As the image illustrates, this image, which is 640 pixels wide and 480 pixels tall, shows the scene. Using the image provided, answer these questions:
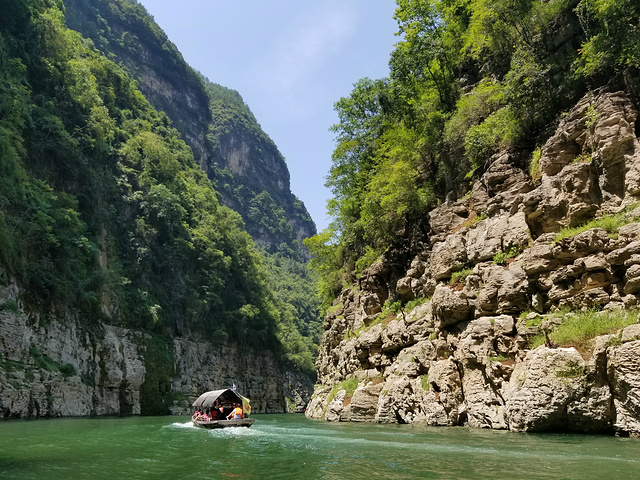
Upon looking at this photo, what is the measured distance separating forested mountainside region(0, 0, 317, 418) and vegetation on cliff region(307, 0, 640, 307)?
19356 mm

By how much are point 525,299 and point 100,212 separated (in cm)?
4138

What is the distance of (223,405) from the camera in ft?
77.9

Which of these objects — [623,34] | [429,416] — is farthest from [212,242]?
[623,34]

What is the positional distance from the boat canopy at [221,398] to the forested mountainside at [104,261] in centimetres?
1127

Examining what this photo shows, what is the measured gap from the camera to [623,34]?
1595cm

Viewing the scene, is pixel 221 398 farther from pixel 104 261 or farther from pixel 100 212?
pixel 100 212

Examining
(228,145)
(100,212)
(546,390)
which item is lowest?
(546,390)

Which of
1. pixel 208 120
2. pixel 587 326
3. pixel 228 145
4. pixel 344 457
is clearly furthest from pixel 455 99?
pixel 228 145

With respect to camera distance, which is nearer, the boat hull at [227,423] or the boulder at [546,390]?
the boulder at [546,390]

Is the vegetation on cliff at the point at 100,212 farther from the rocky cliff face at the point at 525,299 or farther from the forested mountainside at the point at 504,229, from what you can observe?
the rocky cliff face at the point at 525,299

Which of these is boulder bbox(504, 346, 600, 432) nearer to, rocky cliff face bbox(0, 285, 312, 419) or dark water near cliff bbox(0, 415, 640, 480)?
dark water near cliff bbox(0, 415, 640, 480)

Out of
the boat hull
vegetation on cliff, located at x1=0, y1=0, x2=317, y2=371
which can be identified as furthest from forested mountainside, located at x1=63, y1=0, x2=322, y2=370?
the boat hull

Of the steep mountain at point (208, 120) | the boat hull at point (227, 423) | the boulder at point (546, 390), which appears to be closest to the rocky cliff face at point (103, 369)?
the boat hull at point (227, 423)

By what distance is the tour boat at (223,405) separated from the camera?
20.8m
